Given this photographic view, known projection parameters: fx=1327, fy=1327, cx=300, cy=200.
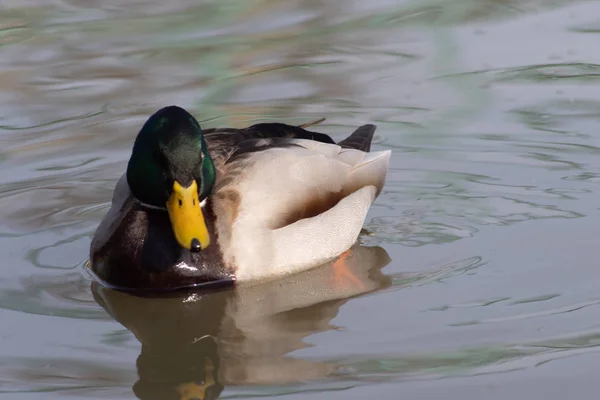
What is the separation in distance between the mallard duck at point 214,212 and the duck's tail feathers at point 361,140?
58 centimetres

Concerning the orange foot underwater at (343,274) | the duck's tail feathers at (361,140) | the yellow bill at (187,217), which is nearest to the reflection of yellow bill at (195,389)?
the yellow bill at (187,217)

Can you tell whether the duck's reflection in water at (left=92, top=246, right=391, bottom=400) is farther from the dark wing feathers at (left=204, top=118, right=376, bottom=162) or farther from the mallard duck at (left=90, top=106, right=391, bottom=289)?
the dark wing feathers at (left=204, top=118, right=376, bottom=162)

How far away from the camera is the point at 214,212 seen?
20.3ft

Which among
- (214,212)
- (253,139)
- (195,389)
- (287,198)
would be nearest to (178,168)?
(214,212)

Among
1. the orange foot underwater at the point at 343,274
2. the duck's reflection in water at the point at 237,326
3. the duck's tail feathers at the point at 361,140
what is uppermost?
the duck's tail feathers at the point at 361,140

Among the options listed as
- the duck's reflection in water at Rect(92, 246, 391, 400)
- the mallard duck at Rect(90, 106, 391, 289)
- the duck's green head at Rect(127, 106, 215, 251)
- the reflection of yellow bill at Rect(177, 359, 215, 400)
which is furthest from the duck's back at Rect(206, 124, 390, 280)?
the reflection of yellow bill at Rect(177, 359, 215, 400)

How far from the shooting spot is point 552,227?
6598 mm

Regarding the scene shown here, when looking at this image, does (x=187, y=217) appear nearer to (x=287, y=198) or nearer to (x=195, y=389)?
(x=287, y=198)

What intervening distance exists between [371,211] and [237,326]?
162 cm

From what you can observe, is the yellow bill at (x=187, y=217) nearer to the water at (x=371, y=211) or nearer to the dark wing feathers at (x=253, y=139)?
the water at (x=371, y=211)

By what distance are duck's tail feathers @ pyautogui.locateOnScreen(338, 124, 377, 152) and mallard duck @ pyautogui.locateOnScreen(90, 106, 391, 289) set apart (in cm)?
58

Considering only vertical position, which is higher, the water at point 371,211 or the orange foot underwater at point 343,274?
the water at point 371,211

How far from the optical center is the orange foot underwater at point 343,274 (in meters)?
6.26

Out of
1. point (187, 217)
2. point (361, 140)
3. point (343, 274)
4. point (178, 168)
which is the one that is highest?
point (178, 168)
